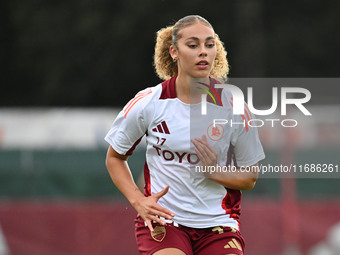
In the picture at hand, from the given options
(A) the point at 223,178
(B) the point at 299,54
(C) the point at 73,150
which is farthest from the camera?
(B) the point at 299,54

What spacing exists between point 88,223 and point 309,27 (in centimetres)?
2127

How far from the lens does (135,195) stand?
5309 millimetres

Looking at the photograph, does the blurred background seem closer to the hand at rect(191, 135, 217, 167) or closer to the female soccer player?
the female soccer player

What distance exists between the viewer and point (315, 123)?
17.8 m

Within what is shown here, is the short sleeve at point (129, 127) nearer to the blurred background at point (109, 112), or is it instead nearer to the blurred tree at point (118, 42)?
the blurred background at point (109, 112)

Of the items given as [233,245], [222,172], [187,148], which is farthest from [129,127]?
[233,245]

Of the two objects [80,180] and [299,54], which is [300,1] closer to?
[299,54]

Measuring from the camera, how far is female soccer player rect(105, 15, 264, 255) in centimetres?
525

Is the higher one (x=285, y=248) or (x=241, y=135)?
(x=241, y=135)

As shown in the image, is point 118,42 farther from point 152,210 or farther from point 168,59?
point 152,210

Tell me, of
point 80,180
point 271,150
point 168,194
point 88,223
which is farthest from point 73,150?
point 168,194

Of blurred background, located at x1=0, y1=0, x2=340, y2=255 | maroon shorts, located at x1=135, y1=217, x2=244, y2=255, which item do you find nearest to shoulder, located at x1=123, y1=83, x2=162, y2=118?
maroon shorts, located at x1=135, y1=217, x2=244, y2=255

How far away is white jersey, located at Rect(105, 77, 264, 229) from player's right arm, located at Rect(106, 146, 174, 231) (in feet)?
0.54

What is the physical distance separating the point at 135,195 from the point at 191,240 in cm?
48
